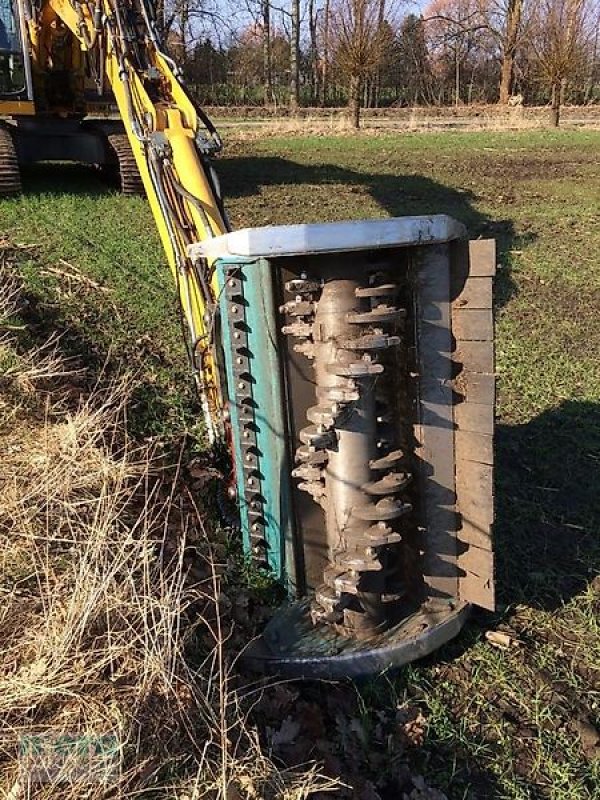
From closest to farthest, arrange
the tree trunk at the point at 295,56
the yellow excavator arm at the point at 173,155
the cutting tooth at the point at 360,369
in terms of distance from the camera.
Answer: the cutting tooth at the point at 360,369 < the yellow excavator arm at the point at 173,155 < the tree trunk at the point at 295,56

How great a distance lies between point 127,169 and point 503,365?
5262 millimetres

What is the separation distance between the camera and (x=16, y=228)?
7316mm

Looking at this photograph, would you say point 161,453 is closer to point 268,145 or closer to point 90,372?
point 90,372

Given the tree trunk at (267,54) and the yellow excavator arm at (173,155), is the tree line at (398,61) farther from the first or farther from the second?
the yellow excavator arm at (173,155)

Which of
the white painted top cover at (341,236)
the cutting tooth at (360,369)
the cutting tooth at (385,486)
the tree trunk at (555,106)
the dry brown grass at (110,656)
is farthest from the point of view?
the tree trunk at (555,106)

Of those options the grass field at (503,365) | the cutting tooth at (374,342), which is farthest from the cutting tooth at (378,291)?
the grass field at (503,365)

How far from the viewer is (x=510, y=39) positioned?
2944cm

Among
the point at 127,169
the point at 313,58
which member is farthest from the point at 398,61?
the point at 127,169

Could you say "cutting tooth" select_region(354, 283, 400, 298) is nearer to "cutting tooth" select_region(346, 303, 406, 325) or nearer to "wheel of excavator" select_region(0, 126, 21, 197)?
"cutting tooth" select_region(346, 303, 406, 325)

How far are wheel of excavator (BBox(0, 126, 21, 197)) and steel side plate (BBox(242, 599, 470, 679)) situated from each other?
6.72 m

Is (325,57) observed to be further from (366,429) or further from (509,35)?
(366,429)

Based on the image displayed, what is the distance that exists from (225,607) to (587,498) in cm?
206

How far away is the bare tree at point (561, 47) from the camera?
22859 millimetres

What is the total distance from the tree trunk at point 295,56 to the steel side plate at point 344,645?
28.3m
